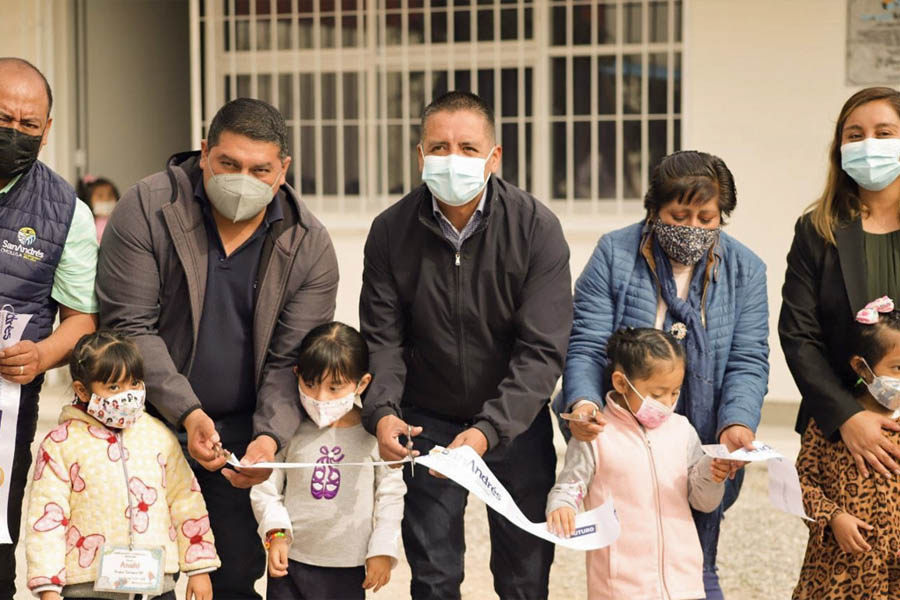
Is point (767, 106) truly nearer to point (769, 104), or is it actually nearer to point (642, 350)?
point (769, 104)

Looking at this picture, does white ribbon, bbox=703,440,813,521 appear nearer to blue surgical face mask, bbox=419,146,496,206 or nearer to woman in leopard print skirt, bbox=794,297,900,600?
woman in leopard print skirt, bbox=794,297,900,600

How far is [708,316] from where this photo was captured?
12.3 feet

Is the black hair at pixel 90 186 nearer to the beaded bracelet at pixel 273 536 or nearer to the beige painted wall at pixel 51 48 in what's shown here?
the beige painted wall at pixel 51 48

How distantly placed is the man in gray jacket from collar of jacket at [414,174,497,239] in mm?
344

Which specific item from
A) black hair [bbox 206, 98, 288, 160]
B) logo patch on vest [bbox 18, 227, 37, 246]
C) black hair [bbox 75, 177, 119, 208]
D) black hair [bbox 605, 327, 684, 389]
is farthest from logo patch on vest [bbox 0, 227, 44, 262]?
black hair [bbox 75, 177, 119, 208]

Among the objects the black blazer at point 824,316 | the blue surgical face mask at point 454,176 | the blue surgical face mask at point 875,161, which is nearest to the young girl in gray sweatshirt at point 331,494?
the blue surgical face mask at point 454,176

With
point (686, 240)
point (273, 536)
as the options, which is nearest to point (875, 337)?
point (686, 240)

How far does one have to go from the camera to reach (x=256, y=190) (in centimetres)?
351

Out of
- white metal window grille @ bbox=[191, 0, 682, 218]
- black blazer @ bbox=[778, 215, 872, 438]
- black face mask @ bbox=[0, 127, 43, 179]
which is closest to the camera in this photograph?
black face mask @ bbox=[0, 127, 43, 179]

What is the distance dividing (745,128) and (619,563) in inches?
183

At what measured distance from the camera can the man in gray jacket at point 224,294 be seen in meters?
3.49

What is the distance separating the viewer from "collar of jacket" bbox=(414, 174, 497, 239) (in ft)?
11.9

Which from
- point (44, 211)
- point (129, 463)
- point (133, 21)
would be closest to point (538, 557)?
point (129, 463)

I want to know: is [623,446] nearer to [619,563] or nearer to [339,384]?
[619,563]
